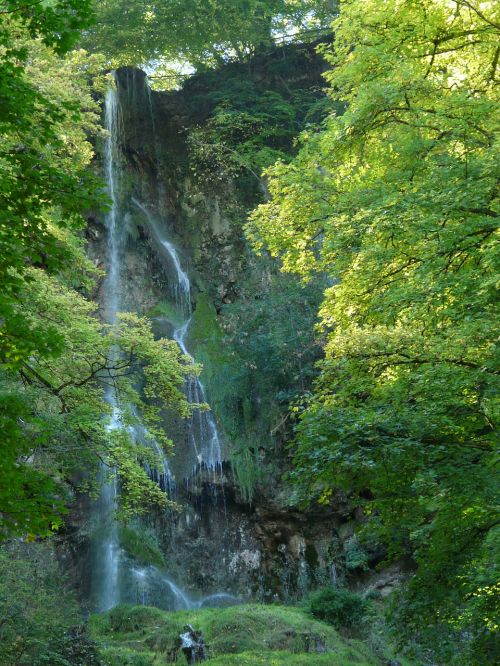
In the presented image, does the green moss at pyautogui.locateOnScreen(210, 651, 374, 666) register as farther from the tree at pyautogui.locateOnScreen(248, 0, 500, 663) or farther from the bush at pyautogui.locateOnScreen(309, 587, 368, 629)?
the tree at pyautogui.locateOnScreen(248, 0, 500, 663)

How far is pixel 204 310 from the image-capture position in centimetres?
2373

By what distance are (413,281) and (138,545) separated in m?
13.5

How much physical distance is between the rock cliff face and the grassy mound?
315 cm

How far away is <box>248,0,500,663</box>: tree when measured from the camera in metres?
6.76

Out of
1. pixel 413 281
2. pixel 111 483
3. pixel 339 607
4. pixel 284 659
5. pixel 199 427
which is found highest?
pixel 199 427

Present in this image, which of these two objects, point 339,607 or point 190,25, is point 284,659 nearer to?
point 339,607

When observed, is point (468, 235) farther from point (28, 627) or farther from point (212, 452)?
point (212, 452)

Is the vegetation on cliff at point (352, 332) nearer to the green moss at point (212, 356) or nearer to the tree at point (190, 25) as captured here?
the green moss at point (212, 356)

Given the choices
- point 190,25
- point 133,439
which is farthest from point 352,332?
point 190,25

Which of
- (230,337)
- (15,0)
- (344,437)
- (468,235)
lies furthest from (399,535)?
(230,337)

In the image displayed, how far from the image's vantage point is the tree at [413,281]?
6762 millimetres

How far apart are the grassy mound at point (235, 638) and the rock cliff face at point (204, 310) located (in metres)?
3.15

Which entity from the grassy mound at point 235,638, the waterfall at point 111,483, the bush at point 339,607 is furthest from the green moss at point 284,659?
the waterfall at point 111,483

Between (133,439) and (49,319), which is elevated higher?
(133,439)
